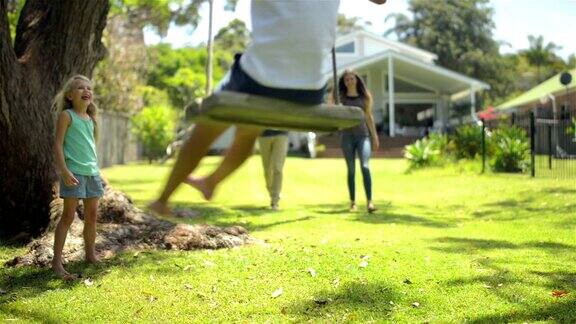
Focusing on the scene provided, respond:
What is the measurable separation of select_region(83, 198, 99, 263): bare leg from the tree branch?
153 cm

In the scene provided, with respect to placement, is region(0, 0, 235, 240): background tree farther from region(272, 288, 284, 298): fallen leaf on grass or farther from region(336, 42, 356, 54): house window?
region(336, 42, 356, 54): house window

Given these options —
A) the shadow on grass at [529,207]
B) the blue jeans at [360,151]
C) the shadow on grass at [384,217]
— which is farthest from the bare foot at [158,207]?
the shadow on grass at [529,207]

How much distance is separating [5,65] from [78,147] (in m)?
1.55

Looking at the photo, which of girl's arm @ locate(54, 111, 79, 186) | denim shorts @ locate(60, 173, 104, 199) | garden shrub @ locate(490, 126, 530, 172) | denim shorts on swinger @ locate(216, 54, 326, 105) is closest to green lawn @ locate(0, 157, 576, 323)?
denim shorts @ locate(60, 173, 104, 199)

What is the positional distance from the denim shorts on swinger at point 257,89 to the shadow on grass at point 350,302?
1.32 m

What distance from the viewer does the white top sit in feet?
9.25

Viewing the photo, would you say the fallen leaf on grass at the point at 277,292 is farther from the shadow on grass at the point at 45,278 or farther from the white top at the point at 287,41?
the white top at the point at 287,41

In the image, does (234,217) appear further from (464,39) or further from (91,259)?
(464,39)

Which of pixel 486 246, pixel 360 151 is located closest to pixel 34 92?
pixel 360 151

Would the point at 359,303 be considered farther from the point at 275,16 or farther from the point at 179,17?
the point at 179,17

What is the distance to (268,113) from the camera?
2855mm

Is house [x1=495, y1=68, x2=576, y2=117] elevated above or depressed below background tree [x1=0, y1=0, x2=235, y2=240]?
above

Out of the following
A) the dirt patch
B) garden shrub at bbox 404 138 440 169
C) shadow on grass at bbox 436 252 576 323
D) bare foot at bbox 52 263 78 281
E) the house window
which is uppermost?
the house window

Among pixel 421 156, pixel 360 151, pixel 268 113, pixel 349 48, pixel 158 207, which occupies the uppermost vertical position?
pixel 349 48
